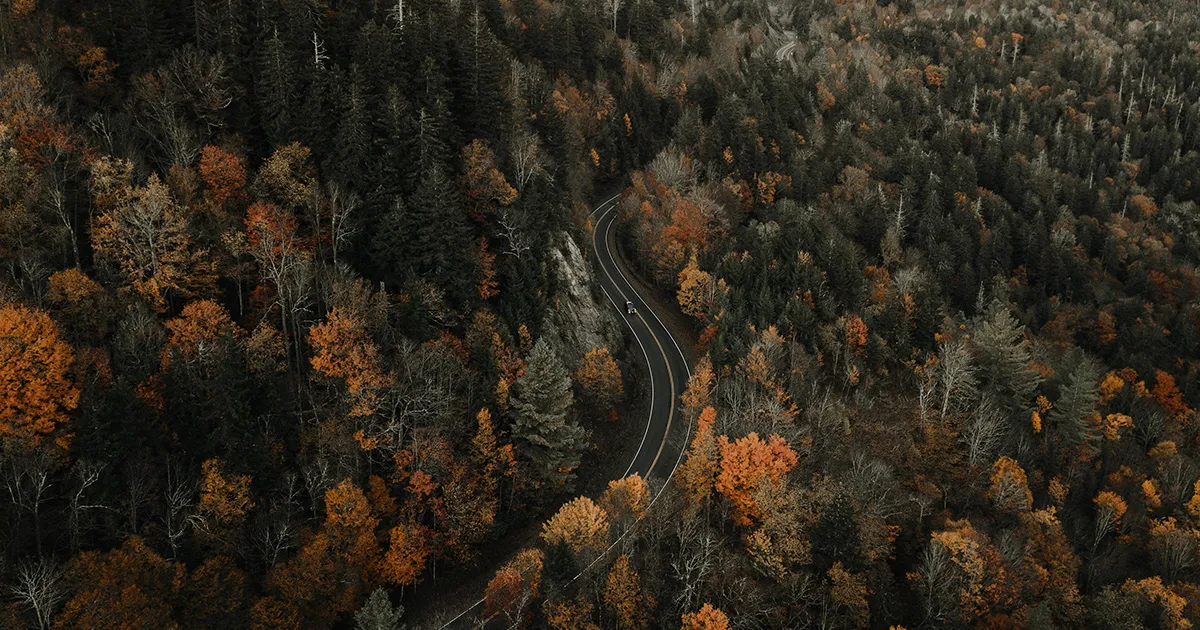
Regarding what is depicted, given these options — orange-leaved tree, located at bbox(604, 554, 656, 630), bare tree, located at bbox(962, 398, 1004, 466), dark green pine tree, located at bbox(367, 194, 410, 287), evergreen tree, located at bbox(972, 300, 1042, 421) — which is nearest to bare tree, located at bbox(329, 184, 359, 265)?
dark green pine tree, located at bbox(367, 194, 410, 287)

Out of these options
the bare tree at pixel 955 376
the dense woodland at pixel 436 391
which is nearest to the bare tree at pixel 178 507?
the dense woodland at pixel 436 391

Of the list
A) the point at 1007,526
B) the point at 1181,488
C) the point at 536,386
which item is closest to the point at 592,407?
the point at 536,386

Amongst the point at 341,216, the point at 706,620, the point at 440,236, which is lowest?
the point at 706,620

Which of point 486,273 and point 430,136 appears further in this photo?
point 486,273

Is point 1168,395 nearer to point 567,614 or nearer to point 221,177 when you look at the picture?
point 567,614

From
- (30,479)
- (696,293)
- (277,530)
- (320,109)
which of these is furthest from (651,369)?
(30,479)

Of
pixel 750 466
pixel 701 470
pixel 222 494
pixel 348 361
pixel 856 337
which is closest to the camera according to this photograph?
pixel 222 494

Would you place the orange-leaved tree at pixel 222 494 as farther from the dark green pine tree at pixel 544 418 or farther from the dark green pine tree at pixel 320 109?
the dark green pine tree at pixel 320 109

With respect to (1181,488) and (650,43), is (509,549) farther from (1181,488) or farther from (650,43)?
(650,43)
